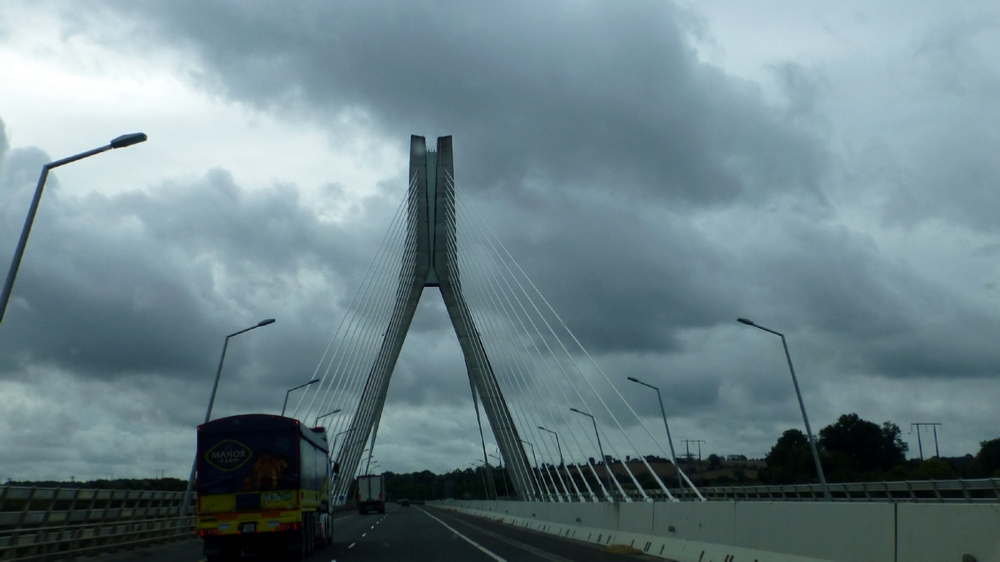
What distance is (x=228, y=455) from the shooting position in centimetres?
2153

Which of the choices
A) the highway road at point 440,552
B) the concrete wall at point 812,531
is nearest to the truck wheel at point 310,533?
the highway road at point 440,552

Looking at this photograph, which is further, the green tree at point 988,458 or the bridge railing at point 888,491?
the green tree at point 988,458

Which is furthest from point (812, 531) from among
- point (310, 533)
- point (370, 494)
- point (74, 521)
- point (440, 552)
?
point (370, 494)

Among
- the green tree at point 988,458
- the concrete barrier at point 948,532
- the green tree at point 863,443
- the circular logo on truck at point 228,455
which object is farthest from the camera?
the green tree at point 863,443

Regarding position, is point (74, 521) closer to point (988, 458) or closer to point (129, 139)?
point (129, 139)

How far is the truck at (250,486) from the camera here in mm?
21234

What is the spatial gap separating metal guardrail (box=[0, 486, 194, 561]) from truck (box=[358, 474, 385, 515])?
56.6 metres

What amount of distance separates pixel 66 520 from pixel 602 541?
13.1m

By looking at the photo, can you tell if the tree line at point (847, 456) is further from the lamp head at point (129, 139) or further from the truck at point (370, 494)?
the lamp head at point (129, 139)

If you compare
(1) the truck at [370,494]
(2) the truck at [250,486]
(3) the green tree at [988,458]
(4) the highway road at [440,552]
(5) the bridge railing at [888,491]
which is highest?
(3) the green tree at [988,458]

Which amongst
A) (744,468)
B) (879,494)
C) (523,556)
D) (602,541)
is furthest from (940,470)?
(523,556)

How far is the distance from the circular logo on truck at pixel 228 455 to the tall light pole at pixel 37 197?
655cm

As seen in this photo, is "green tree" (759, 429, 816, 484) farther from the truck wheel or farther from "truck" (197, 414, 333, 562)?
"truck" (197, 414, 333, 562)

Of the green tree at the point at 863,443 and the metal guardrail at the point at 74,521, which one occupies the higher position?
the green tree at the point at 863,443
